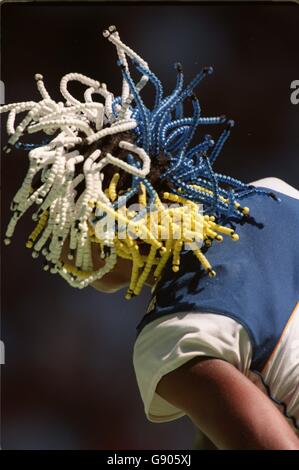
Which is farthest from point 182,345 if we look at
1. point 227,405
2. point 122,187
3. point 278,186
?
point 278,186

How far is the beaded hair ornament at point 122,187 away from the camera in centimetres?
116

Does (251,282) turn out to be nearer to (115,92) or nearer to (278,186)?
(278,186)

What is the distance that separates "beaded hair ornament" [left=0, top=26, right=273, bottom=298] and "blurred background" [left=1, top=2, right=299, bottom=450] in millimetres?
1275

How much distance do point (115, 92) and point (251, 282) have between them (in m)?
1.51

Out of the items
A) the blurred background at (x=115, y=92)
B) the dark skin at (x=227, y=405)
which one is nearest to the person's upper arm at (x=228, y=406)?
the dark skin at (x=227, y=405)

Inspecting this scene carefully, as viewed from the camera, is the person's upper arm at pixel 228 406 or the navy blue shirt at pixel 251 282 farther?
the navy blue shirt at pixel 251 282

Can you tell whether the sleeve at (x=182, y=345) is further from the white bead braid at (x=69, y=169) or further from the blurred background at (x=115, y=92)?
the blurred background at (x=115, y=92)

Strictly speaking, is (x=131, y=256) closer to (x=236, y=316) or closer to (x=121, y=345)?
(x=236, y=316)

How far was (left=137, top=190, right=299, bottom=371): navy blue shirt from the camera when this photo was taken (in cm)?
110

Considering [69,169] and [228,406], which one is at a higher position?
[69,169]

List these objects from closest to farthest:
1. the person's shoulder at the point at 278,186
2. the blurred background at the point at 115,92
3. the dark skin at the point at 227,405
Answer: the dark skin at the point at 227,405, the person's shoulder at the point at 278,186, the blurred background at the point at 115,92

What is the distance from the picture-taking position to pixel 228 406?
1019 millimetres

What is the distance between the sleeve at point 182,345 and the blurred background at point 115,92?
54.4 inches

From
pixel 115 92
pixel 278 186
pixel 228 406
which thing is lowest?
pixel 228 406
